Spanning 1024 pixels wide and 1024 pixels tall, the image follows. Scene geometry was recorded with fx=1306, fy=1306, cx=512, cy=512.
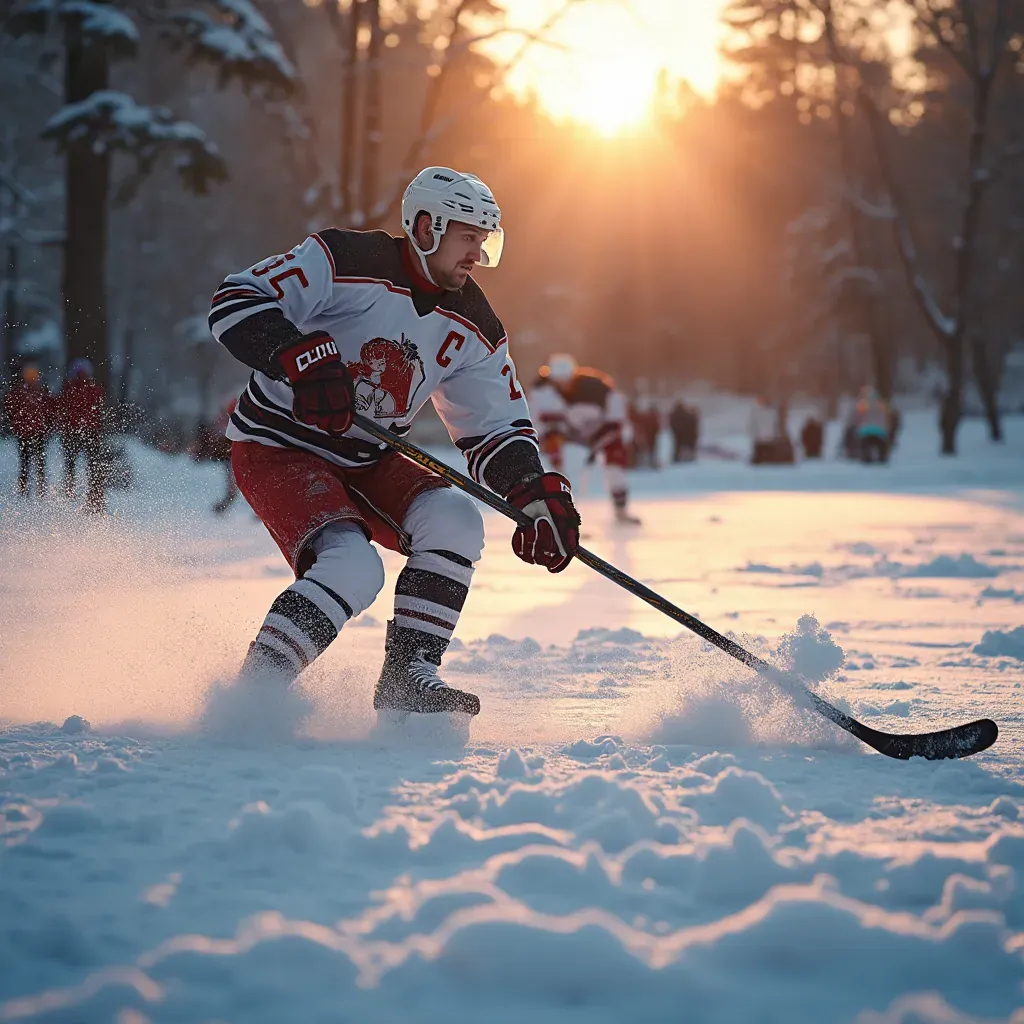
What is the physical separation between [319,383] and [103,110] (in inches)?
419

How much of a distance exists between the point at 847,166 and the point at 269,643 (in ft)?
89.9

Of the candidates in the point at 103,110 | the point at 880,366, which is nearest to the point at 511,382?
the point at 103,110

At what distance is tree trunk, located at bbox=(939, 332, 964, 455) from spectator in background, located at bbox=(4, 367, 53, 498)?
16.5m

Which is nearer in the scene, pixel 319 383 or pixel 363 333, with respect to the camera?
pixel 319 383

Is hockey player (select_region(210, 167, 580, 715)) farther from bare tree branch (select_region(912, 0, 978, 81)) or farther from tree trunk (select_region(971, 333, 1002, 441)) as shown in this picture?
tree trunk (select_region(971, 333, 1002, 441))

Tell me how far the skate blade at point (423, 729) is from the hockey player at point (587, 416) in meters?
8.67

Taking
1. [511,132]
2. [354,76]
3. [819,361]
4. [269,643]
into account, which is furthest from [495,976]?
[819,361]

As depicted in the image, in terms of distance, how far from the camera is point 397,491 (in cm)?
365

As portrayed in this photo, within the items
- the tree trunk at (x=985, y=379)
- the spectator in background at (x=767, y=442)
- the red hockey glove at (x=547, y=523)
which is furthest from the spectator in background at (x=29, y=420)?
the tree trunk at (x=985, y=379)

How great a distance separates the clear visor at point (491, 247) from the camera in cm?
366

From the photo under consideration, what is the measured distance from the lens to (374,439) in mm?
3693

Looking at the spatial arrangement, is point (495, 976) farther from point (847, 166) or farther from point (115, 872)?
point (847, 166)

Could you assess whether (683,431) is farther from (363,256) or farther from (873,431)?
(363,256)

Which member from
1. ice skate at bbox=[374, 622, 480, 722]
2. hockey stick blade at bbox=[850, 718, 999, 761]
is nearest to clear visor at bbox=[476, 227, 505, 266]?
ice skate at bbox=[374, 622, 480, 722]
